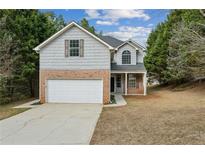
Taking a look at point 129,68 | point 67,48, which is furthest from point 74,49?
point 129,68

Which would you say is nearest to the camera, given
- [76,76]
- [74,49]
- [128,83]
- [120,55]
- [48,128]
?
[48,128]

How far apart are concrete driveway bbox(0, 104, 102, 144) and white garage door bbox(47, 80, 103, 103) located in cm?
451

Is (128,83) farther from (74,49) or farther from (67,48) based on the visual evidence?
(67,48)

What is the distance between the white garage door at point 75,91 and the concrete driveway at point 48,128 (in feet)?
14.8

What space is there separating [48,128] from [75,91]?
846cm

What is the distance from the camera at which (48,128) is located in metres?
10.7

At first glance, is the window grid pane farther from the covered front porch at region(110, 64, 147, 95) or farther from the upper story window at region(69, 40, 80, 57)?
the covered front porch at region(110, 64, 147, 95)

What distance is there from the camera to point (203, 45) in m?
9.05

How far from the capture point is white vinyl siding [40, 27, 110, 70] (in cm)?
1892

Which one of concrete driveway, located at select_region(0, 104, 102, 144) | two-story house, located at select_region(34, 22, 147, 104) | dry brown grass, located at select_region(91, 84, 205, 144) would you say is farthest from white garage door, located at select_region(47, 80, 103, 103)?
dry brown grass, located at select_region(91, 84, 205, 144)

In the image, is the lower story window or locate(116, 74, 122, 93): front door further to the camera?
locate(116, 74, 122, 93): front door

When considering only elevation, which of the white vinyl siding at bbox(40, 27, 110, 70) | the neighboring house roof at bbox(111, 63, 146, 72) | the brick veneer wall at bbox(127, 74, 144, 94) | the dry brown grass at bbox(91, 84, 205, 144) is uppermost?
the white vinyl siding at bbox(40, 27, 110, 70)

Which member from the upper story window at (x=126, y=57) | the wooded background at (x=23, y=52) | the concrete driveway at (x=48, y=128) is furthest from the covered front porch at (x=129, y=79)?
the concrete driveway at (x=48, y=128)
